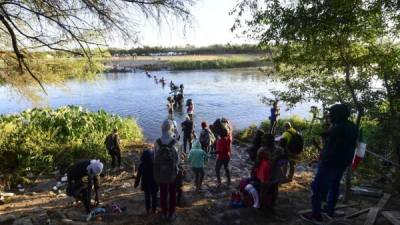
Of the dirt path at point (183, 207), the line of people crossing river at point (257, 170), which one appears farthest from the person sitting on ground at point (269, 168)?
the dirt path at point (183, 207)

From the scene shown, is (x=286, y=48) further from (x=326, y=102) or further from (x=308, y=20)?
(x=326, y=102)

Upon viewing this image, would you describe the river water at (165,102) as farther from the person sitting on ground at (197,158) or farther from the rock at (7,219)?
the rock at (7,219)

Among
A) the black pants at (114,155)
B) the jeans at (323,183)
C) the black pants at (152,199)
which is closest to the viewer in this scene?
the jeans at (323,183)

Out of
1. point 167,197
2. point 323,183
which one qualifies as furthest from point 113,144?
point 323,183

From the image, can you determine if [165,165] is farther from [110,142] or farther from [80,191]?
[110,142]

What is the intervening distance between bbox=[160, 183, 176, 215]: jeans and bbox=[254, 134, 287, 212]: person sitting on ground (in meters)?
1.45

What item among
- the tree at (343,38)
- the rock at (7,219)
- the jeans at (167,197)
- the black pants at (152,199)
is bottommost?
the rock at (7,219)

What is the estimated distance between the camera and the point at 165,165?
630 centimetres

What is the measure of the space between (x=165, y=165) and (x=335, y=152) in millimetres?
2486

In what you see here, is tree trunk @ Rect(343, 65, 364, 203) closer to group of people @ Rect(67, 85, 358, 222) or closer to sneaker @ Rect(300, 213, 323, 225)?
group of people @ Rect(67, 85, 358, 222)

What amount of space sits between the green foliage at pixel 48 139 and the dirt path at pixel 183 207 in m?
1.47

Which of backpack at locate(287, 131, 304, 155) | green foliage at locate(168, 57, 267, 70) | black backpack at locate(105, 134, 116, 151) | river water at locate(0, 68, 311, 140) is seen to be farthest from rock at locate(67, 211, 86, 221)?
green foliage at locate(168, 57, 267, 70)

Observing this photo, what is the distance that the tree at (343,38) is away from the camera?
6.97 m

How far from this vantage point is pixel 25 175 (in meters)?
11.9
